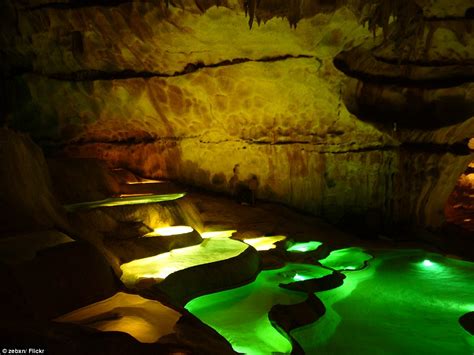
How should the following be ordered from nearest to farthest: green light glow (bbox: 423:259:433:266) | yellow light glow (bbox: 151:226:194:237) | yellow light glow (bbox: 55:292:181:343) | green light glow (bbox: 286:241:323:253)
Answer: yellow light glow (bbox: 55:292:181:343)
yellow light glow (bbox: 151:226:194:237)
green light glow (bbox: 423:259:433:266)
green light glow (bbox: 286:241:323:253)

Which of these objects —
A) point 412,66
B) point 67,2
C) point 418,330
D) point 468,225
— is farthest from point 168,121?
point 468,225

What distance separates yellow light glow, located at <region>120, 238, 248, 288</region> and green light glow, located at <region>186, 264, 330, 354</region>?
2.29ft

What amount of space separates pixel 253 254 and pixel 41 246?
14.1 ft

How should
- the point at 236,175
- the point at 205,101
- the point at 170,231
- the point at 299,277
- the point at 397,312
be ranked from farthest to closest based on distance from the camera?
the point at 236,175, the point at 205,101, the point at 170,231, the point at 299,277, the point at 397,312

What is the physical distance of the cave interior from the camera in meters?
5.02

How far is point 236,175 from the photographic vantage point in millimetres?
13852

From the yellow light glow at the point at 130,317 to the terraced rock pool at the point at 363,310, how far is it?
133 centimetres

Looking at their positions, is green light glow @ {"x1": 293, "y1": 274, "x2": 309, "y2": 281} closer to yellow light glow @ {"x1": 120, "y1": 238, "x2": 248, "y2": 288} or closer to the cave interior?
the cave interior

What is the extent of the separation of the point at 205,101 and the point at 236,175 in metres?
2.88

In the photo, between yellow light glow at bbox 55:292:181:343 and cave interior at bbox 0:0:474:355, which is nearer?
yellow light glow at bbox 55:292:181:343

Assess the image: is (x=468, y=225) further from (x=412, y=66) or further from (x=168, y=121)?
(x=168, y=121)

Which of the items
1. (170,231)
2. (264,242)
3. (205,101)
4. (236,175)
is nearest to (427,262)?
(264,242)

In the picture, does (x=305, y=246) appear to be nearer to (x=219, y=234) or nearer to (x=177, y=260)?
(x=219, y=234)

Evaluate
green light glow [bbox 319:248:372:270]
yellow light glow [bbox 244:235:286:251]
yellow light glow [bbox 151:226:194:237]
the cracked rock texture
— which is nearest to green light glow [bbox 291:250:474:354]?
green light glow [bbox 319:248:372:270]
